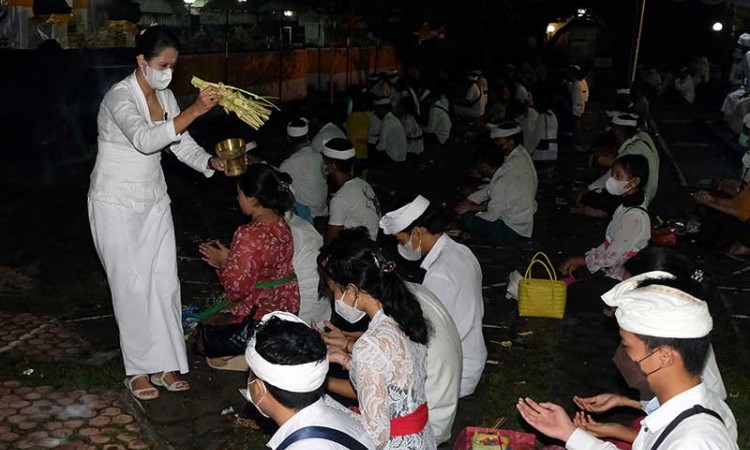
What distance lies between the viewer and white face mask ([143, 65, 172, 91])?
16.9ft

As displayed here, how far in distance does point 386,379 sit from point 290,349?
2.46 ft

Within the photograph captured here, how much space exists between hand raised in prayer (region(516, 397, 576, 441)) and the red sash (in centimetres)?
51

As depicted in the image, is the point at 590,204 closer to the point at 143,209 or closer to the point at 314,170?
the point at 314,170

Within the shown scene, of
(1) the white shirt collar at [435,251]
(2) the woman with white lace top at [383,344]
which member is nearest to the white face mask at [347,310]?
(2) the woman with white lace top at [383,344]

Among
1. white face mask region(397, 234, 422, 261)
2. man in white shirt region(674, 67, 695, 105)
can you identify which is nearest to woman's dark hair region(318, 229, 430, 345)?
white face mask region(397, 234, 422, 261)

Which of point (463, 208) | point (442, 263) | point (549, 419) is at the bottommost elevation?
point (463, 208)

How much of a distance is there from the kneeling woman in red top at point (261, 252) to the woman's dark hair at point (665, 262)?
2.47 meters

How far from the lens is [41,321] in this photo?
277 inches

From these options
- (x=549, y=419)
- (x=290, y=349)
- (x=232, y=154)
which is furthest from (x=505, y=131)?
(x=290, y=349)

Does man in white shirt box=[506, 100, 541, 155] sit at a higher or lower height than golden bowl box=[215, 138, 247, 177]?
lower

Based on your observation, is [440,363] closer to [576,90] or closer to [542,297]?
[542,297]

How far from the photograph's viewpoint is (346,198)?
7.80 m

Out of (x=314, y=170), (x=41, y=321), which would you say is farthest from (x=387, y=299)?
(x=314, y=170)

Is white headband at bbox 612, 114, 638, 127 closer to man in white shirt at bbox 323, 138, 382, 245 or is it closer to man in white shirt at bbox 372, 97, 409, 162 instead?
man in white shirt at bbox 372, 97, 409, 162
